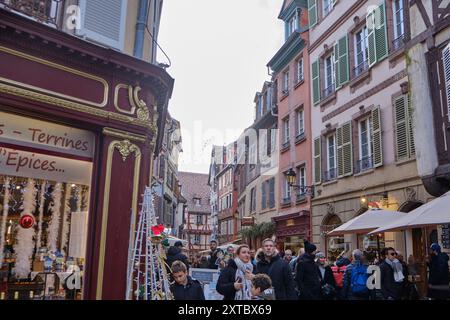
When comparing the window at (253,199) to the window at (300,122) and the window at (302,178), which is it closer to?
the window at (302,178)

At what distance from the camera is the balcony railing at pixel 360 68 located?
52.3ft

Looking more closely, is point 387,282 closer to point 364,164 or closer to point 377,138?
point 377,138

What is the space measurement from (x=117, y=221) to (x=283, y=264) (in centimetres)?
332

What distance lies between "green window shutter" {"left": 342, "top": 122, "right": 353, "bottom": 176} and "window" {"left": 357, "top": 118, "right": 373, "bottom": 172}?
1.17ft

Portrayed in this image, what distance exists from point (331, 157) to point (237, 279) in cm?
1277

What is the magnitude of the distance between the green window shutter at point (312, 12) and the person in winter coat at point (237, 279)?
52.5 feet

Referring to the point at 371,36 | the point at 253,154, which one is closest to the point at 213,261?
the point at 371,36

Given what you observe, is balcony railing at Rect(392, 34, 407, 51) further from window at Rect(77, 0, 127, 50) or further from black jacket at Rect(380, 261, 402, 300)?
window at Rect(77, 0, 127, 50)

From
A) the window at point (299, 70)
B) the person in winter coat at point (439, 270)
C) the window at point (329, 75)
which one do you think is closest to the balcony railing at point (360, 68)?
the window at point (329, 75)

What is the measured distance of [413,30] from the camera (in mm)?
12750

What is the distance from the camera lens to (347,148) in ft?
53.7

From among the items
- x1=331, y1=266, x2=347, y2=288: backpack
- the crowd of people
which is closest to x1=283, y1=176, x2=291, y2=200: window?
the crowd of people
